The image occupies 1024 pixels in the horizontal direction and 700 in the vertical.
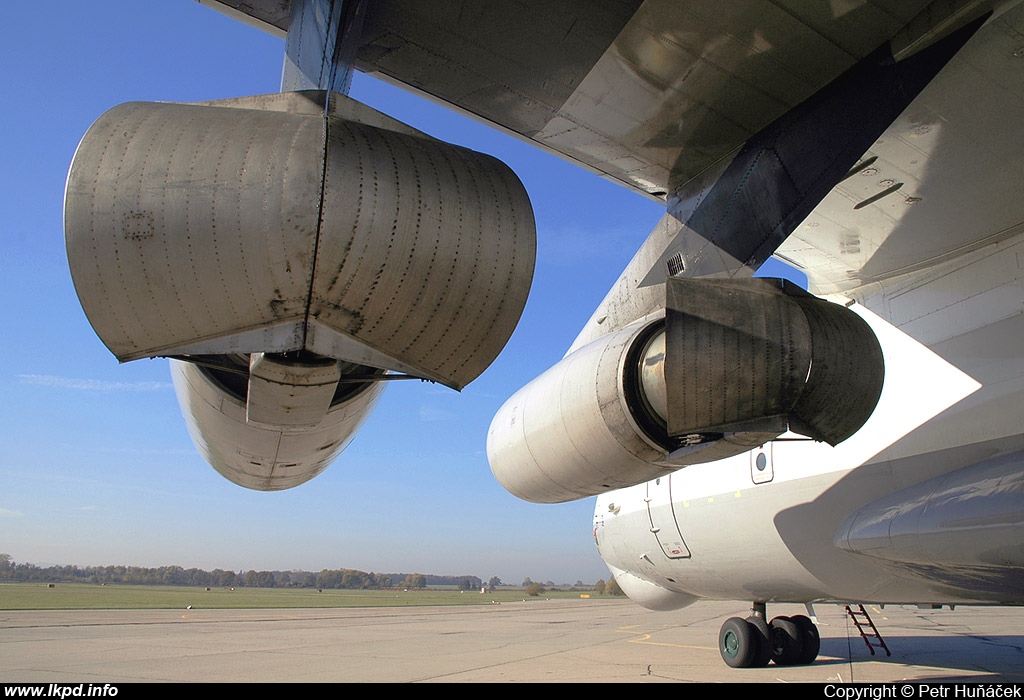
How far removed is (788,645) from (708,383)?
9304 mm

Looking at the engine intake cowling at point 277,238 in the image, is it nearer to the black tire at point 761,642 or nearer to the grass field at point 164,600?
the black tire at point 761,642

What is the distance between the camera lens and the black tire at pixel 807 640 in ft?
37.3

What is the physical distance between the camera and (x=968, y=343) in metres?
5.77

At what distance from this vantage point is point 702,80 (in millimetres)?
4238

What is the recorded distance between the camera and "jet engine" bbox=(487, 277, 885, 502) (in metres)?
4.11

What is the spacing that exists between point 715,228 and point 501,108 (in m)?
1.67

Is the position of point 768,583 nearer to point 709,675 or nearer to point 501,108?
point 709,675

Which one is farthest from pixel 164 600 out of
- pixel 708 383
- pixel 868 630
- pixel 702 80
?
pixel 702 80

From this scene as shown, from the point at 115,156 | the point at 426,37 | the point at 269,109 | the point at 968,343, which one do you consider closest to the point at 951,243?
the point at 968,343

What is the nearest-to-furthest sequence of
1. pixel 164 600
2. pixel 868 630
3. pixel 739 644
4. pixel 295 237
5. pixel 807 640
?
pixel 295 237
pixel 739 644
pixel 807 640
pixel 868 630
pixel 164 600

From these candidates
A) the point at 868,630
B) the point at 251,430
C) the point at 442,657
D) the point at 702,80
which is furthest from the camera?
the point at 868,630

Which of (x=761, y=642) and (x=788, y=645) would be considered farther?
(x=788, y=645)

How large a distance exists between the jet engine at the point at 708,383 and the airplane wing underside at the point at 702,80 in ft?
3.99

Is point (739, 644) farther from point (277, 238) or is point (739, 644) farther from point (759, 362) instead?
point (277, 238)
